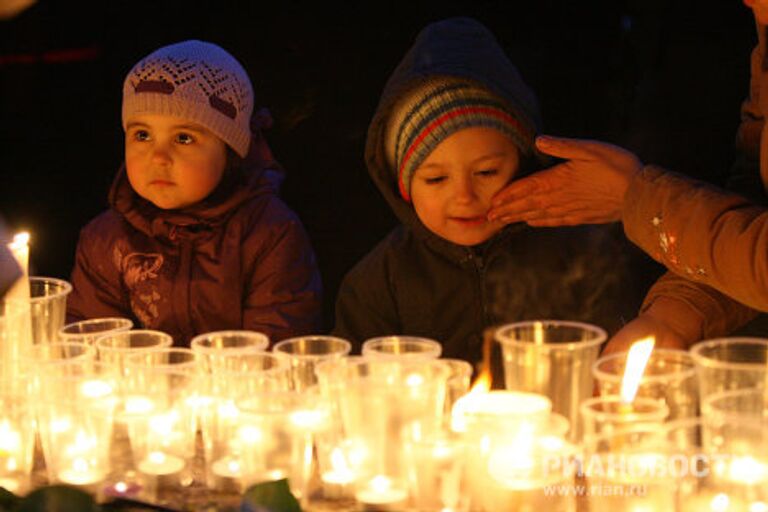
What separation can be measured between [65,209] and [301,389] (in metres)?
4.39

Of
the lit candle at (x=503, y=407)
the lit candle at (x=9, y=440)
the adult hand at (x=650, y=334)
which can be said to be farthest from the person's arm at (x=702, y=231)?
the lit candle at (x=9, y=440)

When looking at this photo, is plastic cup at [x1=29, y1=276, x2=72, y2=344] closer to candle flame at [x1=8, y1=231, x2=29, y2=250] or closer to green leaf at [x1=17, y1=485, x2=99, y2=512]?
candle flame at [x1=8, y1=231, x2=29, y2=250]

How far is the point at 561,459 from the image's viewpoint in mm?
1904

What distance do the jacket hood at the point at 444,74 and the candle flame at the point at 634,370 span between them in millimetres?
1637

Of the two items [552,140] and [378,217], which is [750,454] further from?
[378,217]

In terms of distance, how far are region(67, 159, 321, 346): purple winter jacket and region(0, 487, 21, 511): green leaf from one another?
1853 millimetres

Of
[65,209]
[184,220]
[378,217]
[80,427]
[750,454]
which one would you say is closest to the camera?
[750,454]

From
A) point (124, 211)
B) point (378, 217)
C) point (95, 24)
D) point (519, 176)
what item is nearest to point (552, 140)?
point (519, 176)

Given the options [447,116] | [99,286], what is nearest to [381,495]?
[447,116]

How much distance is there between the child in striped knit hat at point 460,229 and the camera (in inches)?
138

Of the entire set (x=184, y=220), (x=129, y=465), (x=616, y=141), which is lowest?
(x=129, y=465)

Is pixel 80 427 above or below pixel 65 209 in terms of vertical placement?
below

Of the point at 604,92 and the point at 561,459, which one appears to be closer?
the point at 561,459

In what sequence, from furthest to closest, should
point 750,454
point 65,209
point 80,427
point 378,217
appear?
point 65,209, point 378,217, point 80,427, point 750,454
